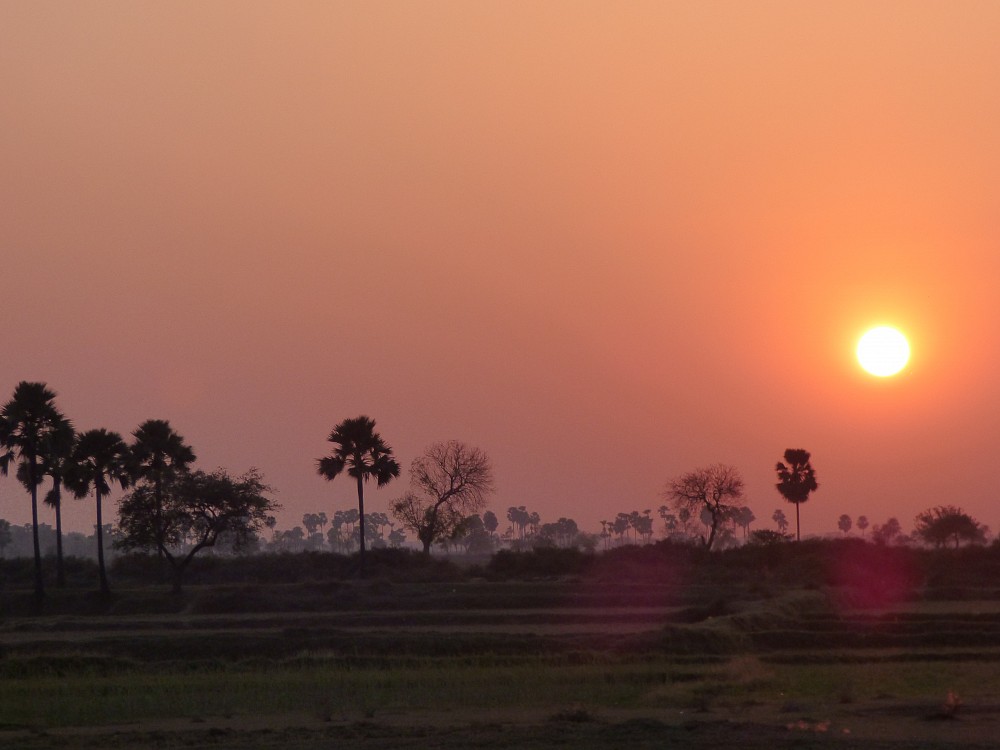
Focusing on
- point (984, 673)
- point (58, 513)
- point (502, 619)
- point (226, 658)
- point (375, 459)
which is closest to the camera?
point (984, 673)

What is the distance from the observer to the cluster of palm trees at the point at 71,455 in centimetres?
5953

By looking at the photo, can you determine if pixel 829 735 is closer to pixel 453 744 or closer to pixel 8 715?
pixel 453 744

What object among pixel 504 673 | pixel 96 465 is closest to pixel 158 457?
pixel 96 465

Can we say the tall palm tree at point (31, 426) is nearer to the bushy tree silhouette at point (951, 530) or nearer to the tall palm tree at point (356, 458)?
the tall palm tree at point (356, 458)

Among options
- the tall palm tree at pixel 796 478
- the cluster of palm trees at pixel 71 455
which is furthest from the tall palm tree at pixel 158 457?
the tall palm tree at pixel 796 478

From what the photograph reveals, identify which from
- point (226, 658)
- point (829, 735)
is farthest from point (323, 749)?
point (226, 658)

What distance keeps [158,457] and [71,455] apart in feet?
20.2

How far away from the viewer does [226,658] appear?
36656mm

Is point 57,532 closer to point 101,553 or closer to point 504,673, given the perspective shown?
point 101,553

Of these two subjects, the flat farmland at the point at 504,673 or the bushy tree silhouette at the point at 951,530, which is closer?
the flat farmland at the point at 504,673

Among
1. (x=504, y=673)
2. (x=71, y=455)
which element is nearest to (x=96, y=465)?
(x=71, y=455)

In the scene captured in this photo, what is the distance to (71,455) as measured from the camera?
206 feet

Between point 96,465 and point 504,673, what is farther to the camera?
point 96,465

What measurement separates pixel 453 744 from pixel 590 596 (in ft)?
130
